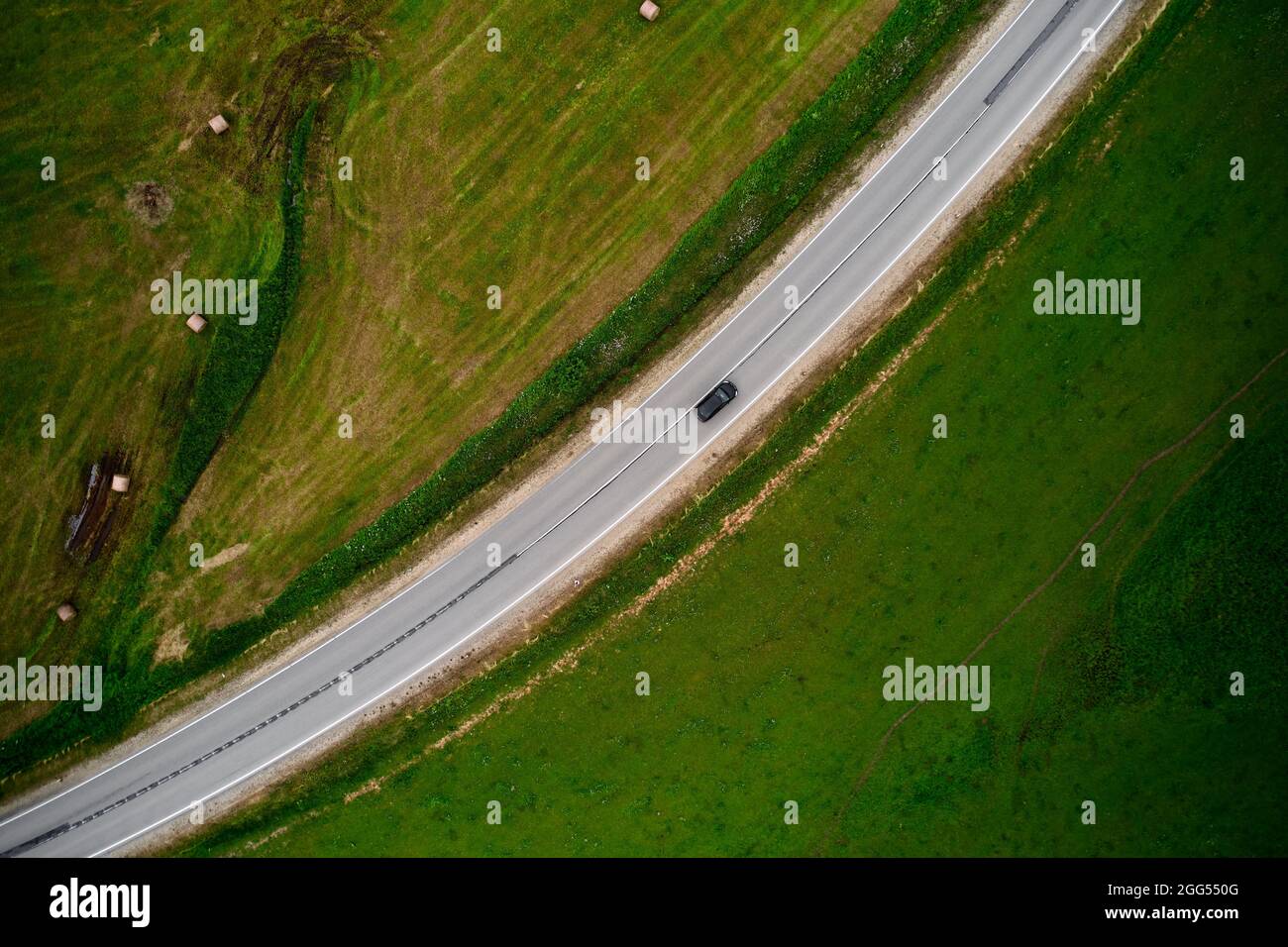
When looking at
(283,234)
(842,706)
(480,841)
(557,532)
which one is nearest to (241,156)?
(283,234)

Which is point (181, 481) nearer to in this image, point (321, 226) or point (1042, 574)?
point (321, 226)

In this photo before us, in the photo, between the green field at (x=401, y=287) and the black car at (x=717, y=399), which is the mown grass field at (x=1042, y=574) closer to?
the black car at (x=717, y=399)

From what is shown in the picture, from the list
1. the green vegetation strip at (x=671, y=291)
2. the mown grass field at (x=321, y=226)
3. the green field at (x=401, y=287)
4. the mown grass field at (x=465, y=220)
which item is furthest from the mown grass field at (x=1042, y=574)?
the mown grass field at (x=321, y=226)

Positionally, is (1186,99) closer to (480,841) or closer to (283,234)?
(283,234)

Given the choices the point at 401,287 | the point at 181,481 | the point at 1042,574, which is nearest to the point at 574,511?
the point at 401,287

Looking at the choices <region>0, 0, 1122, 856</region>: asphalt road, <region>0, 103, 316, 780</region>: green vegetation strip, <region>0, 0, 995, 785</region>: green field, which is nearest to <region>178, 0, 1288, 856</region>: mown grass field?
<region>0, 0, 1122, 856</region>: asphalt road

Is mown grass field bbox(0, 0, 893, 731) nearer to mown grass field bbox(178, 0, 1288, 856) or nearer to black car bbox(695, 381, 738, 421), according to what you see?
black car bbox(695, 381, 738, 421)
